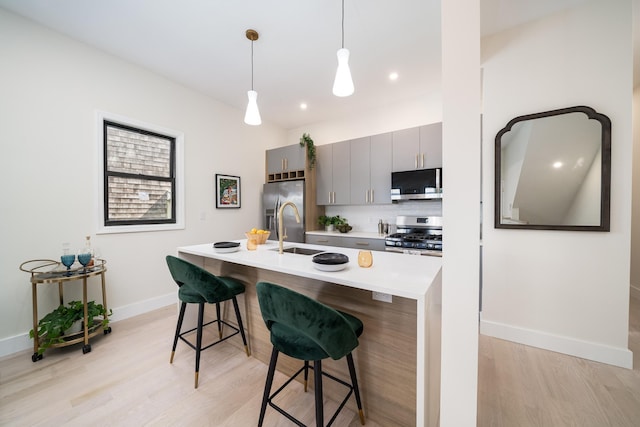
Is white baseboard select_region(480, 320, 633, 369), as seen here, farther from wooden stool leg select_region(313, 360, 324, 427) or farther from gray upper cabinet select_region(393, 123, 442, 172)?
wooden stool leg select_region(313, 360, 324, 427)

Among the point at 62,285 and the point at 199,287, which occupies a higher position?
the point at 199,287

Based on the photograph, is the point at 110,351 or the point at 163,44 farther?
the point at 163,44

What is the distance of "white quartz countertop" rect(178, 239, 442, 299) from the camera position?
1131mm

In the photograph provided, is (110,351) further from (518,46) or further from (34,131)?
(518,46)

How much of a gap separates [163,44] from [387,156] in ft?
9.60

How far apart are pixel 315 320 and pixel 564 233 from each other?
235cm

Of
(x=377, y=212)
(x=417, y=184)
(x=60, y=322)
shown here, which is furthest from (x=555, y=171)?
(x=60, y=322)

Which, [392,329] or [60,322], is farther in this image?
[60,322]

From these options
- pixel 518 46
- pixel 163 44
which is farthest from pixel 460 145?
pixel 163 44

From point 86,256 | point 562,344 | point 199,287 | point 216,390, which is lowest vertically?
point 216,390

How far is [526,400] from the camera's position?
156 cm

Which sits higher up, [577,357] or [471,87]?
[471,87]

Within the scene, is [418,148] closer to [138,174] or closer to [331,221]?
[331,221]

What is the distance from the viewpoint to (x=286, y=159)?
4.22 m
